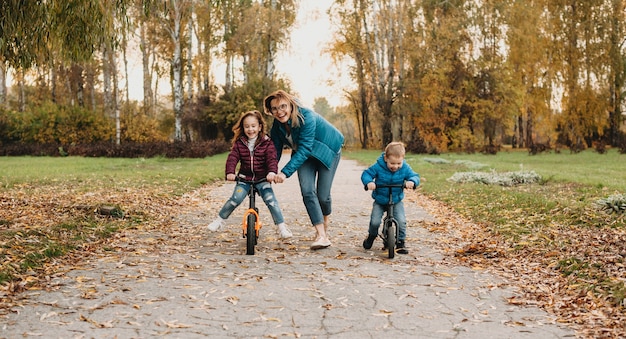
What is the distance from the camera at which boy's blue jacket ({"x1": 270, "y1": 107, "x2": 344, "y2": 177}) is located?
642 centimetres

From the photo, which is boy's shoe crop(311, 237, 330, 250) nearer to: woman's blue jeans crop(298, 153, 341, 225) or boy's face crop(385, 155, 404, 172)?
woman's blue jeans crop(298, 153, 341, 225)

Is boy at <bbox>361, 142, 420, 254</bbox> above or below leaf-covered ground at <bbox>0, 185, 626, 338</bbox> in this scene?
above

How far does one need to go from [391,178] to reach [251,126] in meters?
1.73

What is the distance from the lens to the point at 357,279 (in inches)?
218

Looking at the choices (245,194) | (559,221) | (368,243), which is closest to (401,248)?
(368,243)

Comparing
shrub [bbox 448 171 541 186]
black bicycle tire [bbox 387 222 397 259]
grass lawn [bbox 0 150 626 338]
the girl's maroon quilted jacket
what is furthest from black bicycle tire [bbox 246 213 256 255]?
shrub [bbox 448 171 541 186]

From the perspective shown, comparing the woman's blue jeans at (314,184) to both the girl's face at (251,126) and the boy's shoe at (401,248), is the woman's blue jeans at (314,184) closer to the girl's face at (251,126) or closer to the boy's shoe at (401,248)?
the girl's face at (251,126)

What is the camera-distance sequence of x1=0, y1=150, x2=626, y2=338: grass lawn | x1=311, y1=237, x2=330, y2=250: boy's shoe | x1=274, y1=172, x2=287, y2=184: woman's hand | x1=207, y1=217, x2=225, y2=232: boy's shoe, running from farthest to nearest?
x1=311, y1=237, x2=330, y2=250: boy's shoe
x1=207, y1=217, x2=225, y2=232: boy's shoe
x1=274, y1=172, x2=287, y2=184: woman's hand
x1=0, y1=150, x2=626, y2=338: grass lawn

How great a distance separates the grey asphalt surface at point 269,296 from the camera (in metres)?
4.10

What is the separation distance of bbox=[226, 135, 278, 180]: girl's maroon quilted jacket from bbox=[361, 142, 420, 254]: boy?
109cm

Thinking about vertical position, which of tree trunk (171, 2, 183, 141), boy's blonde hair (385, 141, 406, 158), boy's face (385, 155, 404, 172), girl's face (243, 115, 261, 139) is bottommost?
boy's face (385, 155, 404, 172)

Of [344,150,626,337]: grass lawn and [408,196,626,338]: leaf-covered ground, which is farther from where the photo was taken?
[344,150,626,337]: grass lawn

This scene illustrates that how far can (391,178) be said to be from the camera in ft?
21.6

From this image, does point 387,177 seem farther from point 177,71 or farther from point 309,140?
point 177,71
